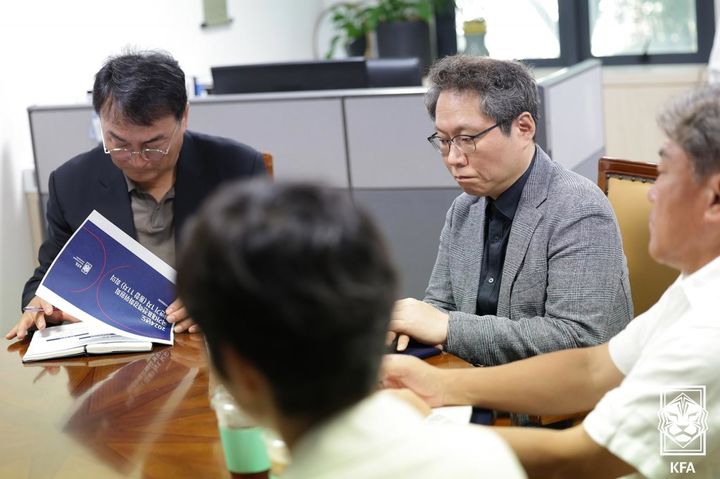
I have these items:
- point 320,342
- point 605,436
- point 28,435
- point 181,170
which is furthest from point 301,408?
point 181,170

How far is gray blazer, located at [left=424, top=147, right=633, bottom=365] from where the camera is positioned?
1761 millimetres

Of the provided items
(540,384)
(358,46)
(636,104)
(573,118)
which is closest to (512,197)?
(540,384)

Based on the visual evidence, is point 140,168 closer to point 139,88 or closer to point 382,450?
point 139,88

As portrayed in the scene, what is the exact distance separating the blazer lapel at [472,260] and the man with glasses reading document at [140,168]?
66cm

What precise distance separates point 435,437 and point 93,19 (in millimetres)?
4253

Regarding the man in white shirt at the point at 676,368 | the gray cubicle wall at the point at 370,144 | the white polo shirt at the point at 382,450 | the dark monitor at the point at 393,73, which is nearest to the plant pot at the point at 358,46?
the dark monitor at the point at 393,73

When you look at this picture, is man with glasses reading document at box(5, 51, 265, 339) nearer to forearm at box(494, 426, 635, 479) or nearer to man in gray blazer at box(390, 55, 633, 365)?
man in gray blazer at box(390, 55, 633, 365)

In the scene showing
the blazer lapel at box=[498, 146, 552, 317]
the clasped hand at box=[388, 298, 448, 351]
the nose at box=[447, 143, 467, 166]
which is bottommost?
the clasped hand at box=[388, 298, 448, 351]

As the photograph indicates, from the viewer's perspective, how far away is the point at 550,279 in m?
1.84

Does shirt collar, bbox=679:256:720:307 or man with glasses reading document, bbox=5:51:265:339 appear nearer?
shirt collar, bbox=679:256:720:307

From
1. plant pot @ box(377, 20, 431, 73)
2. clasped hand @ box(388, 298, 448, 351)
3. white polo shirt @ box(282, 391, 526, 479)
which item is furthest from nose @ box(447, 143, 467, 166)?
plant pot @ box(377, 20, 431, 73)

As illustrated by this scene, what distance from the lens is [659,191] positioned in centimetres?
123

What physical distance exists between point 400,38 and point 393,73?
2321mm

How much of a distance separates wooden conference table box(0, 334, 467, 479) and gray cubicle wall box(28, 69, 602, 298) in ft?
5.75
